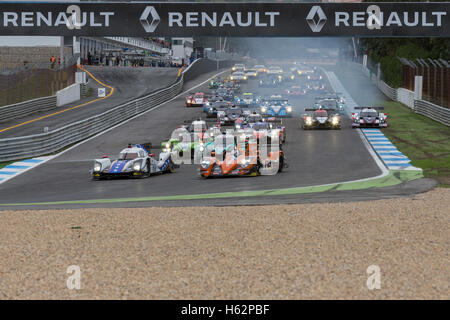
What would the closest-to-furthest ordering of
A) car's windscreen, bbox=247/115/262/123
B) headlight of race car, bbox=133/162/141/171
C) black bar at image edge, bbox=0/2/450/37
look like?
headlight of race car, bbox=133/162/141/171
black bar at image edge, bbox=0/2/450/37
car's windscreen, bbox=247/115/262/123

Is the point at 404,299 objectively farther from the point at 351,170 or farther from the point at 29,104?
the point at 29,104

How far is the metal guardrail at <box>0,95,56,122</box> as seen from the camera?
41631mm

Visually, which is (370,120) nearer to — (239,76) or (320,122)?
(320,122)

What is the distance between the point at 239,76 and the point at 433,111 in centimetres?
4358

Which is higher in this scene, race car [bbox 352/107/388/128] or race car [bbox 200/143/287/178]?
race car [bbox 352/107/388/128]

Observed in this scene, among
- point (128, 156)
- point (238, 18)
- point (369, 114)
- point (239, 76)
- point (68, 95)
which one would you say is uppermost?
point (238, 18)

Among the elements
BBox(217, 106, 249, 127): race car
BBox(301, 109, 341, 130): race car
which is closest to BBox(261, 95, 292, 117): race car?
BBox(217, 106, 249, 127): race car

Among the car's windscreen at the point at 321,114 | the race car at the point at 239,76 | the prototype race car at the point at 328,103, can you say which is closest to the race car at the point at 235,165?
the car's windscreen at the point at 321,114

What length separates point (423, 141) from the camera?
3134 cm

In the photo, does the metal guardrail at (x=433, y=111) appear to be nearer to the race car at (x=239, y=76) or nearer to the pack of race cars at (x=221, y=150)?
the pack of race cars at (x=221, y=150)

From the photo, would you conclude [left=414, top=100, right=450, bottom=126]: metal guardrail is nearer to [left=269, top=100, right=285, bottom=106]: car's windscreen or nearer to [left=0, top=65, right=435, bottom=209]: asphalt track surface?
[left=0, top=65, right=435, bottom=209]: asphalt track surface

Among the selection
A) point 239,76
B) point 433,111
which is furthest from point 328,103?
point 239,76

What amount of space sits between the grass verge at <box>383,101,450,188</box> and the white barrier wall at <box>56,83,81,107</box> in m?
22.5

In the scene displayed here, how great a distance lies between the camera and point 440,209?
14.6 meters
